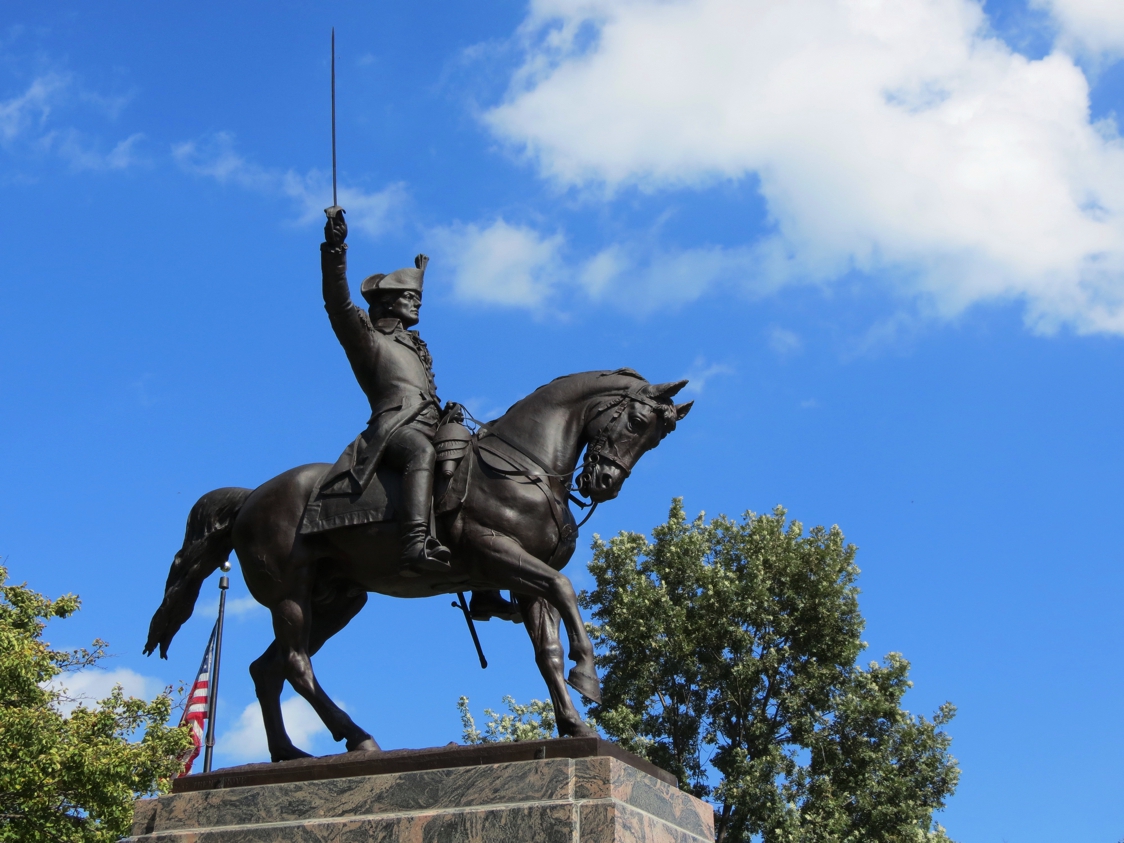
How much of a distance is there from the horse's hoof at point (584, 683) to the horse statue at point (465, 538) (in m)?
0.19

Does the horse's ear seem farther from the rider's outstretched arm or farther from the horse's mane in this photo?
the rider's outstretched arm

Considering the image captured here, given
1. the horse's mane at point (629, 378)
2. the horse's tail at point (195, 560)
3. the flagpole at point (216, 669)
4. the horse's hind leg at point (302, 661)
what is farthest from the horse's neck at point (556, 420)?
the flagpole at point (216, 669)

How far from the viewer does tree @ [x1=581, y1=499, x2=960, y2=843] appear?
23406 millimetres

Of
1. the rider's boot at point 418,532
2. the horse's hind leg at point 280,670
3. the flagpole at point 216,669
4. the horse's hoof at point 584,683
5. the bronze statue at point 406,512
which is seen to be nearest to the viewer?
the horse's hoof at point 584,683

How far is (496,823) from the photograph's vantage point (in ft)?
22.9

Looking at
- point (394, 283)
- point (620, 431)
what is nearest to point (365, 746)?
point (620, 431)

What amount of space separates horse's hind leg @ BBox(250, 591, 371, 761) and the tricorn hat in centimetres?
260

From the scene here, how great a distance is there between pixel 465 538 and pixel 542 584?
0.77 meters

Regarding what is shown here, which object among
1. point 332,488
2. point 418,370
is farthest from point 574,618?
point 418,370

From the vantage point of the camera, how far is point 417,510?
844cm

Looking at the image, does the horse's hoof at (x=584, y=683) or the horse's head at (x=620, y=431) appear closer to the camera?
the horse's hoof at (x=584, y=683)

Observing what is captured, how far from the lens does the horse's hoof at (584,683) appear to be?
786cm

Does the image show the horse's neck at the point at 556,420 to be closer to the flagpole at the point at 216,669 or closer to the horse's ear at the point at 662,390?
the horse's ear at the point at 662,390

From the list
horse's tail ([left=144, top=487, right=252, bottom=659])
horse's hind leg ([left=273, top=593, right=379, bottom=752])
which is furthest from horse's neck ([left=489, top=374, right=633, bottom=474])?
horse's tail ([left=144, top=487, right=252, bottom=659])
